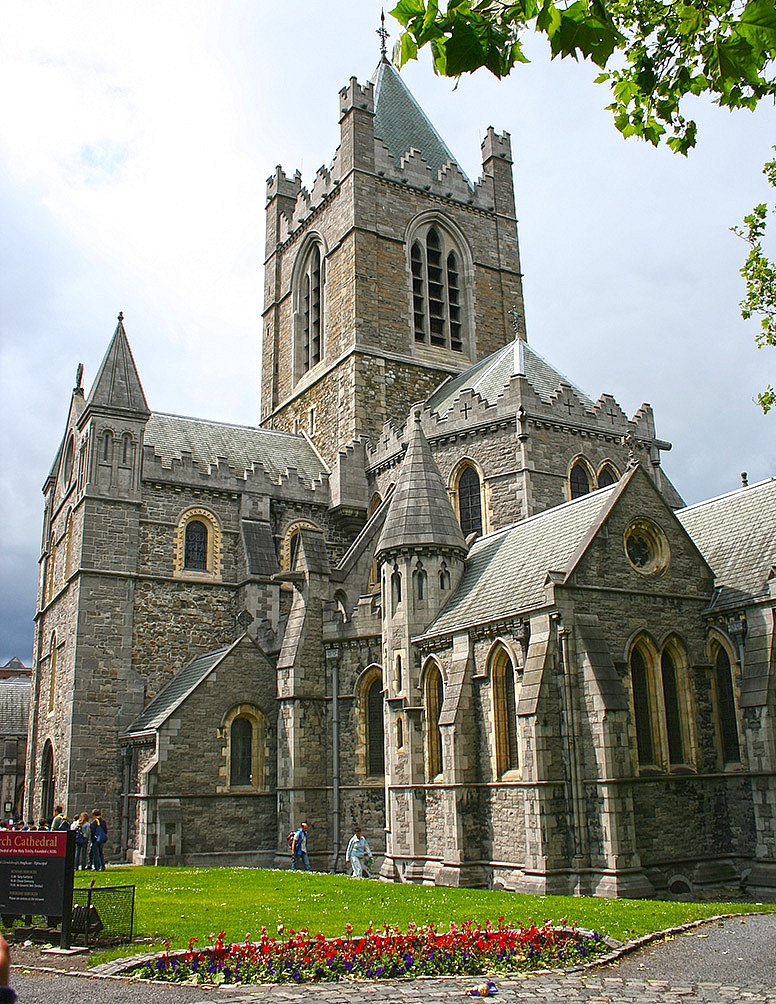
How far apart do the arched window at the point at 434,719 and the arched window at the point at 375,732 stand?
292cm

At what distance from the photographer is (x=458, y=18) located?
6.35 meters

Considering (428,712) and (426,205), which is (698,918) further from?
(426,205)

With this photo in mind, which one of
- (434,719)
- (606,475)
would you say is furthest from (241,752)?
(606,475)

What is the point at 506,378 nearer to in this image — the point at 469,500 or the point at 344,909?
the point at 469,500

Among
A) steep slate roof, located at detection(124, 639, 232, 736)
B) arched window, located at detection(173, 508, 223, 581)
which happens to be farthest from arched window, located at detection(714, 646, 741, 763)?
arched window, located at detection(173, 508, 223, 581)

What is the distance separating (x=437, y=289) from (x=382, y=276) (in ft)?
10.4

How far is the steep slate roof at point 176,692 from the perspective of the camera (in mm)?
26516

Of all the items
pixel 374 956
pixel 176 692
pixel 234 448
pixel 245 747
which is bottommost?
pixel 374 956

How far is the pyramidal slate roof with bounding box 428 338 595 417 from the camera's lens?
31453mm

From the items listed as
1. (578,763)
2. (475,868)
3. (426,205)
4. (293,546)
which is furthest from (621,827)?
(426,205)

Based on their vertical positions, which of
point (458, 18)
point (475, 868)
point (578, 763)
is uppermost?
point (458, 18)

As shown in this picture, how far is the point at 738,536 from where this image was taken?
23.4 meters

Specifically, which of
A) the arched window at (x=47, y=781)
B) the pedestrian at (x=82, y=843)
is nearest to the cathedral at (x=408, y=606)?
the arched window at (x=47, y=781)

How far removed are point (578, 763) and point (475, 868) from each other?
381 cm
